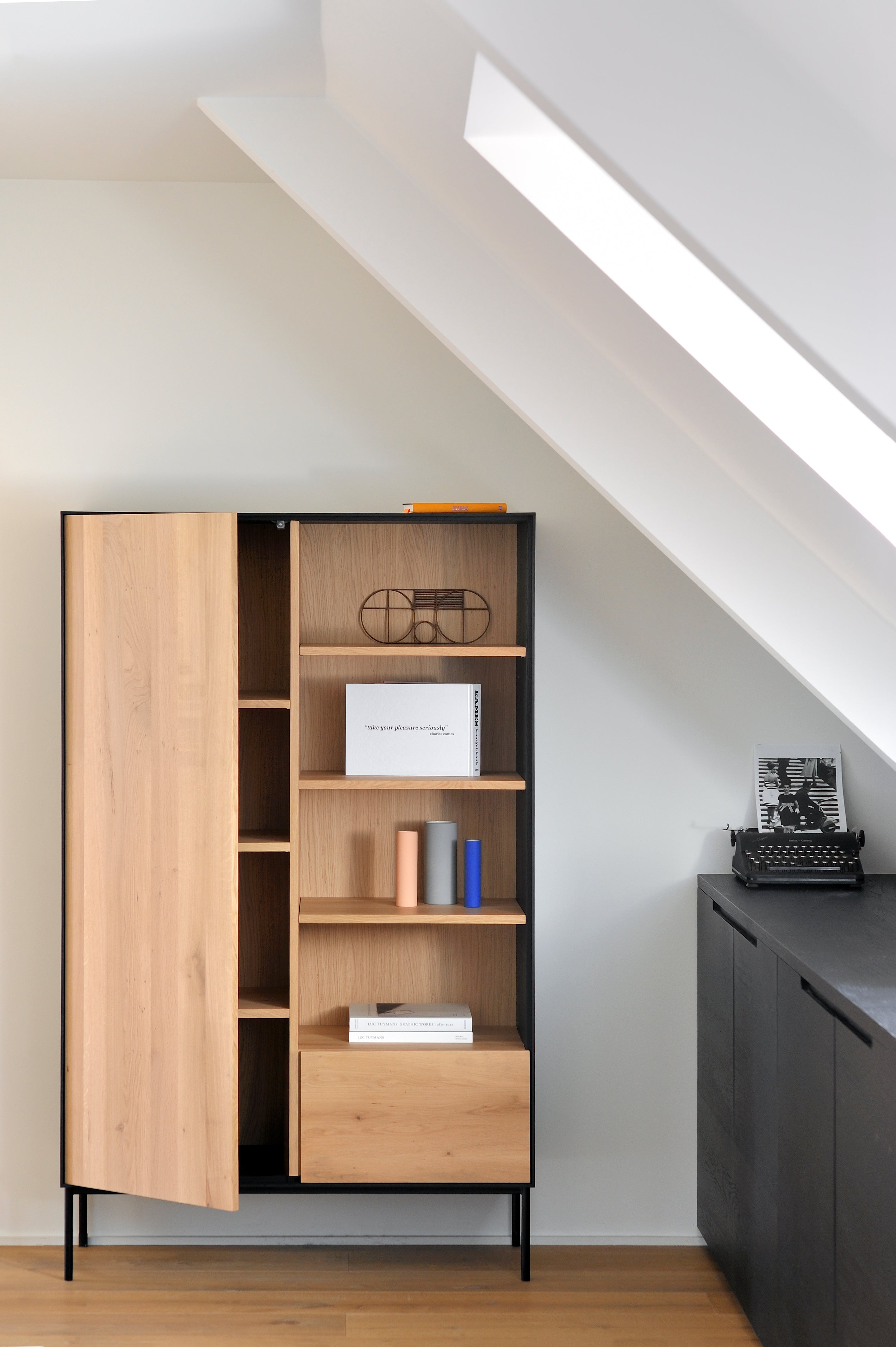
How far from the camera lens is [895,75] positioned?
1042 mm

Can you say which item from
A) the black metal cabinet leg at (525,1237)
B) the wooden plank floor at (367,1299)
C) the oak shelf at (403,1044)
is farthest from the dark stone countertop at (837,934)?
the wooden plank floor at (367,1299)

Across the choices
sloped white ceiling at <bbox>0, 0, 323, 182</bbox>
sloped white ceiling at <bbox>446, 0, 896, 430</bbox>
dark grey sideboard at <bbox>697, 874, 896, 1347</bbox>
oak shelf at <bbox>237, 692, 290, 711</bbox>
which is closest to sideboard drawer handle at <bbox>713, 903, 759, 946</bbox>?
dark grey sideboard at <bbox>697, 874, 896, 1347</bbox>

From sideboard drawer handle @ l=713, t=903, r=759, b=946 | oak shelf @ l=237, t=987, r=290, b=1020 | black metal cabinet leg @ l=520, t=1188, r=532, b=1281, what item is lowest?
black metal cabinet leg @ l=520, t=1188, r=532, b=1281

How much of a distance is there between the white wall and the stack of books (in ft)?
1.03

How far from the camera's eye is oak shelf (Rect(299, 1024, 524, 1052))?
100 inches

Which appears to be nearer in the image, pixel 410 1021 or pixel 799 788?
pixel 410 1021

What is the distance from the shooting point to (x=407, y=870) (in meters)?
2.66

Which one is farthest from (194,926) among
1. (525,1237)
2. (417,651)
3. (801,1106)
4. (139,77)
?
(139,77)

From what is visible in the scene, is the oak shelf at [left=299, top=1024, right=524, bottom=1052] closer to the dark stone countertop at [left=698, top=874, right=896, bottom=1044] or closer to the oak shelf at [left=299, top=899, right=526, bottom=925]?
the oak shelf at [left=299, top=899, right=526, bottom=925]

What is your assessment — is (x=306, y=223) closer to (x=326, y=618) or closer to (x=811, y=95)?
(x=326, y=618)

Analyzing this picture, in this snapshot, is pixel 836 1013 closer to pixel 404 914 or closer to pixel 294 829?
pixel 404 914

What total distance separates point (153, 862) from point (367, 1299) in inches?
46.2

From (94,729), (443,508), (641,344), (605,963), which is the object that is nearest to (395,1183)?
(605,963)

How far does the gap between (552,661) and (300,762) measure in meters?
0.73
